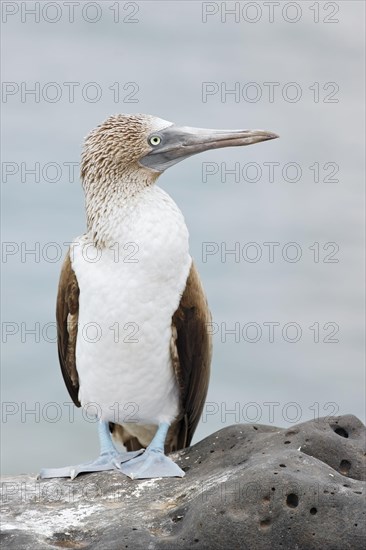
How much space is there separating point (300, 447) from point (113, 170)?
189 centimetres

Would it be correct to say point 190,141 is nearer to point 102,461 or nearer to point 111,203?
point 111,203

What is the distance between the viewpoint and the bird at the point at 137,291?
6047mm

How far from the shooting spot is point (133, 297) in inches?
237

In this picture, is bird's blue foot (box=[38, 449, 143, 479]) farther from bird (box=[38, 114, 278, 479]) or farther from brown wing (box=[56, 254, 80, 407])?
brown wing (box=[56, 254, 80, 407])

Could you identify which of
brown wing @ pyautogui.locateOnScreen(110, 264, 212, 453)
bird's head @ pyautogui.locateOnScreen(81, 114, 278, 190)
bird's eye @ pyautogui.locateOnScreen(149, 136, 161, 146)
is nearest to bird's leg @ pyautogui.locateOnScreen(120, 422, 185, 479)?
brown wing @ pyautogui.locateOnScreen(110, 264, 212, 453)

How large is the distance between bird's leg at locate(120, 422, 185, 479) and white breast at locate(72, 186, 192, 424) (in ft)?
0.86

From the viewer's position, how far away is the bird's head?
6133 mm

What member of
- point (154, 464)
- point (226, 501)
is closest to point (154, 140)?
point (154, 464)

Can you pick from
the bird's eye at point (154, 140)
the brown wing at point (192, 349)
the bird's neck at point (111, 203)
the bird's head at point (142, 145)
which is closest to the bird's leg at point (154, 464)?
the brown wing at point (192, 349)

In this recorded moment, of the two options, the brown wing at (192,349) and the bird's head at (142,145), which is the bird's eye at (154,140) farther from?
the brown wing at (192,349)

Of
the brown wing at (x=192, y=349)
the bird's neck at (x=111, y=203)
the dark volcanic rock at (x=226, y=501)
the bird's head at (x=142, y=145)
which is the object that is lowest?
the dark volcanic rock at (x=226, y=501)

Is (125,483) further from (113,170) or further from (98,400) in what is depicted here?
(113,170)

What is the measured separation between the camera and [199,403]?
21.1 ft

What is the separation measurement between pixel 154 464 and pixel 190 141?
190 centimetres
